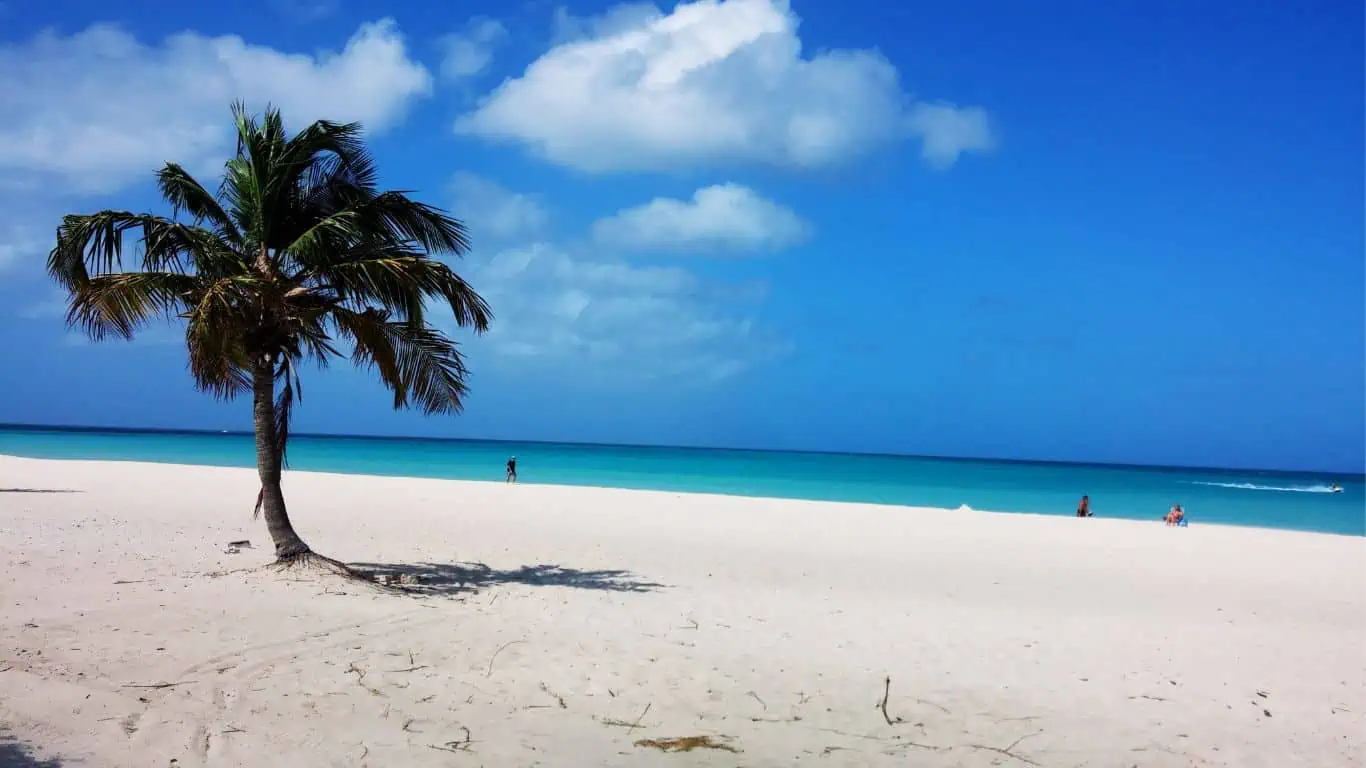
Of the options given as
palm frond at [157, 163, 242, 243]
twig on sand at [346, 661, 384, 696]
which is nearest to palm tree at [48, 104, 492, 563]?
palm frond at [157, 163, 242, 243]

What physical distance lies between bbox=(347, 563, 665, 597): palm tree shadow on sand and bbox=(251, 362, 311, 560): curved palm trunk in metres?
0.86

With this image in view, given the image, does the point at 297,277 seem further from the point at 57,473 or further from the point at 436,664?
the point at 57,473

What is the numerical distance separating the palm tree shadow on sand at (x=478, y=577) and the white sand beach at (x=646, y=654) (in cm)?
8

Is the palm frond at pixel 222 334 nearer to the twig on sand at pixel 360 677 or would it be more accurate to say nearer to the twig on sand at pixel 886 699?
the twig on sand at pixel 360 677

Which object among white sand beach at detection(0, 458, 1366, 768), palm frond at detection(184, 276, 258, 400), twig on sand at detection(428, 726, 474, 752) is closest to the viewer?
twig on sand at detection(428, 726, 474, 752)

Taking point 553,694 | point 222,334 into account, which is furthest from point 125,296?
point 553,694

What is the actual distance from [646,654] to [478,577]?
4.11m

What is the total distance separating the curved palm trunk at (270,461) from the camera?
32.7 feet

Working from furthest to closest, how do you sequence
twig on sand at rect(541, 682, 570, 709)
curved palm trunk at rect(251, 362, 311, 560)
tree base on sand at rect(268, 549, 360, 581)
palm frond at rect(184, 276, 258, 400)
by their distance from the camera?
tree base on sand at rect(268, 549, 360, 581) → curved palm trunk at rect(251, 362, 311, 560) → palm frond at rect(184, 276, 258, 400) → twig on sand at rect(541, 682, 570, 709)

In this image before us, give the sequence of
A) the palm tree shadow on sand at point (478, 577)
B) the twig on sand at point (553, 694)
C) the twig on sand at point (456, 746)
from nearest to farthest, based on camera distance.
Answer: the twig on sand at point (456, 746) → the twig on sand at point (553, 694) → the palm tree shadow on sand at point (478, 577)

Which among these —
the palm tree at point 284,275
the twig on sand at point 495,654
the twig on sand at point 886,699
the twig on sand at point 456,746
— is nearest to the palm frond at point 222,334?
the palm tree at point 284,275

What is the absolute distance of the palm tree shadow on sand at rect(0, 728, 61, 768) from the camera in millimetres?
4555

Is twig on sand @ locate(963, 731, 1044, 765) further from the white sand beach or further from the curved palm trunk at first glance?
the curved palm trunk

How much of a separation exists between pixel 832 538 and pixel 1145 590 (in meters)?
6.07
